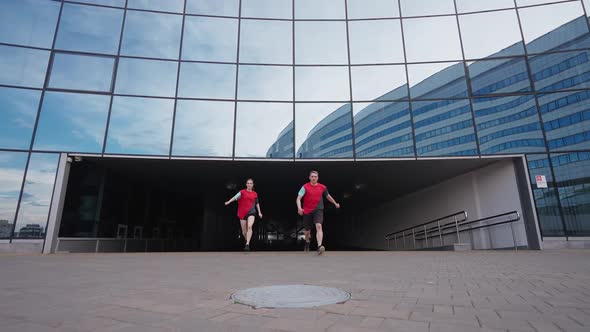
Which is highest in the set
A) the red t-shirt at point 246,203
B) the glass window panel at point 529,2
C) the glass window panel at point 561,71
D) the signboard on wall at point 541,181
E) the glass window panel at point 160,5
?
the glass window panel at point 160,5

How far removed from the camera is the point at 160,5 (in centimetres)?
1223

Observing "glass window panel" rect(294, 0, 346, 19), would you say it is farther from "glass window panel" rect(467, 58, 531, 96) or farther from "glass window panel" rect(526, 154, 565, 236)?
"glass window panel" rect(526, 154, 565, 236)

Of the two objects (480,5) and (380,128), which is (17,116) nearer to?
(380,128)

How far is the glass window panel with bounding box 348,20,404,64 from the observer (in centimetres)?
1220

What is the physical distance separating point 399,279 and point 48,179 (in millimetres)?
11227

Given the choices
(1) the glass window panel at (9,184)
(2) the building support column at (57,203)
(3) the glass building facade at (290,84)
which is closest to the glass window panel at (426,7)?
(3) the glass building facade at (290,84)

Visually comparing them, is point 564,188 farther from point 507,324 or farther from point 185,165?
point 185,165

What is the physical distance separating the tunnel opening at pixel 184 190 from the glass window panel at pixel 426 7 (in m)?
6.25

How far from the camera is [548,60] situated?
11.0 meters

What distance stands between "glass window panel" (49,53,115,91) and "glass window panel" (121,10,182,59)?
0.97 meters

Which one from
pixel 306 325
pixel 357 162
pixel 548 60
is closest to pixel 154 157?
pixel 357 162

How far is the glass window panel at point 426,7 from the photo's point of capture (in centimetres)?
1241

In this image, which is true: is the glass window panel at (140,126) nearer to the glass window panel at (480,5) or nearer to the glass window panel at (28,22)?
the glass window panel at (28,22)

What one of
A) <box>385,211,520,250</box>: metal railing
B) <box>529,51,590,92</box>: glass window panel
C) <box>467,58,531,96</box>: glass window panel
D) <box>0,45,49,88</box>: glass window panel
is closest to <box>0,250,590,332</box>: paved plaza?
<box>385,211,520,250</box>: metal railing
